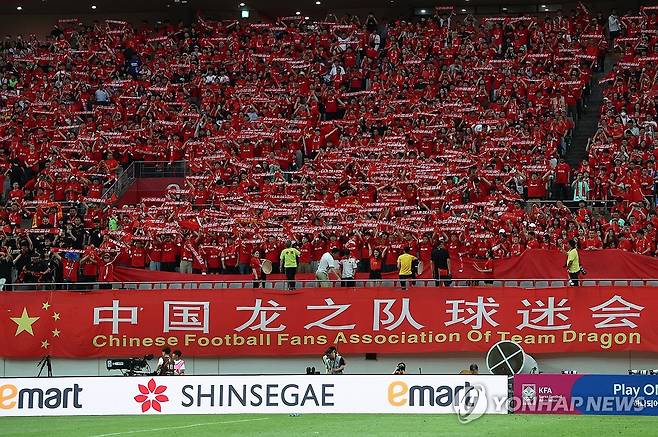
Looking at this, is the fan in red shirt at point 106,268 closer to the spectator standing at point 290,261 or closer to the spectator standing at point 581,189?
the spectator standing at point 290,261

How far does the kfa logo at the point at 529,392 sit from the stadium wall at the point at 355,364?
654 cm

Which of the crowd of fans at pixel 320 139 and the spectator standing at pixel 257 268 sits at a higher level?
the crowd of fans at pixel 320 139

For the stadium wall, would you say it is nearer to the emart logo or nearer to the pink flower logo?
the pink flower logo

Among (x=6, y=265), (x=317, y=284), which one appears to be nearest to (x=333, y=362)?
(x=317, y=284)

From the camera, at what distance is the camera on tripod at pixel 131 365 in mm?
29641

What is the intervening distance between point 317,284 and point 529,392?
8.52m

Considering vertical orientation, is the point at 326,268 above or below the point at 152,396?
above

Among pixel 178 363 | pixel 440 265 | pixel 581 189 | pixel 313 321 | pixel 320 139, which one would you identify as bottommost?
pixel 178 363

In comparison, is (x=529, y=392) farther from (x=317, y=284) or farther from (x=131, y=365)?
(x=131, y=365)

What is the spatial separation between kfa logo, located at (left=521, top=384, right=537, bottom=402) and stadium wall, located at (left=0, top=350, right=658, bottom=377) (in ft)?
21.5

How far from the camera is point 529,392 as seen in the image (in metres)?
23.3

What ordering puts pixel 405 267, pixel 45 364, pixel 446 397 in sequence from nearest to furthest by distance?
pixel 446 397 → pixel 405 267 → pixel 45 364

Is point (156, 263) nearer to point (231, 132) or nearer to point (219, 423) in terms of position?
point (231, 132)

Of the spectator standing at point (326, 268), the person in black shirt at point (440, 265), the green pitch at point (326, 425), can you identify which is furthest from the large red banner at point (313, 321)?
the green pitch at point (326, 425)
